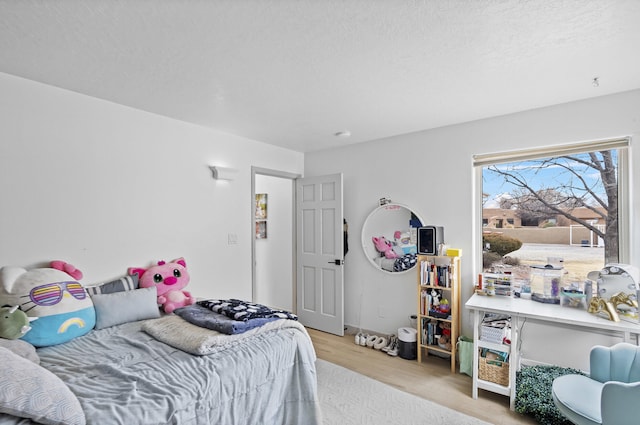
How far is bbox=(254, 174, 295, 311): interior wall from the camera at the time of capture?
193 inches

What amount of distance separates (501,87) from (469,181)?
41.4 inches

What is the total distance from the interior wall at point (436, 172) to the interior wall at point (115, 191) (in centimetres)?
137

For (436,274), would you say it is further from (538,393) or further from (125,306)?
(125,306)

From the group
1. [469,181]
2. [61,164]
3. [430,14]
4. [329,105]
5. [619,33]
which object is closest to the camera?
[430,14]

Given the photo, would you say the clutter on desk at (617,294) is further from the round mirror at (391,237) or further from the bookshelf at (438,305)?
the round mirror at (391,237)

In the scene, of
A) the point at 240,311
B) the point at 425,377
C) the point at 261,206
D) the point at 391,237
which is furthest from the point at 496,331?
the point at 261,206

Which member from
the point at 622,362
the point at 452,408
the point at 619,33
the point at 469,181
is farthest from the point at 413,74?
the point at 452,408

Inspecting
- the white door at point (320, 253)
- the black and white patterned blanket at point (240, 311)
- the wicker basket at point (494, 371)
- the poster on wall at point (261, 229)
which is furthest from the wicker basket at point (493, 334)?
Answer: the poster on wall at point (261, 229)

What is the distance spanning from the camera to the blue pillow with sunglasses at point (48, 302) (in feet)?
6.32

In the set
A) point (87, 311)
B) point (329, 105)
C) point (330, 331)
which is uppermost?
point (329, 105)

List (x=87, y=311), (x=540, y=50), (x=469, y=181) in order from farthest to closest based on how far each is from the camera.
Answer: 1. (x=469, y=181)
2. (x=87, y=311)
3. (x=540, y=50)

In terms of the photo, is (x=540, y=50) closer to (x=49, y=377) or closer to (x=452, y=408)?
(x=452, y=408)

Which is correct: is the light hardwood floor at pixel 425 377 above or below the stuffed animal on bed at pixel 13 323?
below

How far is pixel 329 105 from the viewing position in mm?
2756
